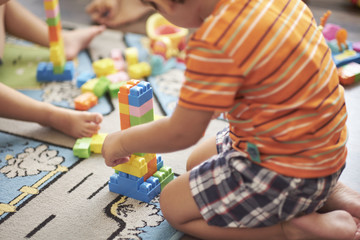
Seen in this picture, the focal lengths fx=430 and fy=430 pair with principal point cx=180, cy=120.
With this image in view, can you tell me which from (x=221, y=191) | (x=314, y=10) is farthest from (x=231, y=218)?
(x=314, y=10)

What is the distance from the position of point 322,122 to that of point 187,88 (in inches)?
9.7

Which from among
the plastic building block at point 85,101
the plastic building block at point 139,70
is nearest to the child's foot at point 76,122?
the plastic building block at point 85,101

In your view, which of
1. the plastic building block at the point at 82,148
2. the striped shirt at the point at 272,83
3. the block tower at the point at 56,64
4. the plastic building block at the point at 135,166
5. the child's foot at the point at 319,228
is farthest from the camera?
the block tower at the point at 56,64

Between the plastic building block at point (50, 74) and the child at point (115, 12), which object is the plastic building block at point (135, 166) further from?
the child at point (115, 12)

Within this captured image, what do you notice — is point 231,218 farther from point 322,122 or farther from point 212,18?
point 212,18

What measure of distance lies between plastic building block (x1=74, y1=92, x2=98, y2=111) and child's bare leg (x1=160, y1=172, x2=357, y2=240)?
535mm

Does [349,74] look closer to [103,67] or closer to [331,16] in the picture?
[331,16]

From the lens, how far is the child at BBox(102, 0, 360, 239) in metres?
0.67

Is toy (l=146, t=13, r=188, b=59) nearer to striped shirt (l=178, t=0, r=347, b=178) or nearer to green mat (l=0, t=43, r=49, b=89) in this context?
green mat (l=0, t=43, r=49, b=89)

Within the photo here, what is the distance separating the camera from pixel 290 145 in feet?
2.40

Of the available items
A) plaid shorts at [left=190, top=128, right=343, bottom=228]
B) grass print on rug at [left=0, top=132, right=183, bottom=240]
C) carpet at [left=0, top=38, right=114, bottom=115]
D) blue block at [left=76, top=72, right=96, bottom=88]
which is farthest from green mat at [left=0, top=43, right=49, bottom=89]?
plaid shorts at [left=190, top=128, right=343, bottom=228]

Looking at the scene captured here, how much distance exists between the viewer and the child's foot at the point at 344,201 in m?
0.88

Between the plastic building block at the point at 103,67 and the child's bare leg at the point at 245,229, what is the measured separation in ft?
2.26

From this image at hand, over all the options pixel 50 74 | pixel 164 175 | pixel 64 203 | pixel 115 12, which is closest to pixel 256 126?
pixel 164 175
